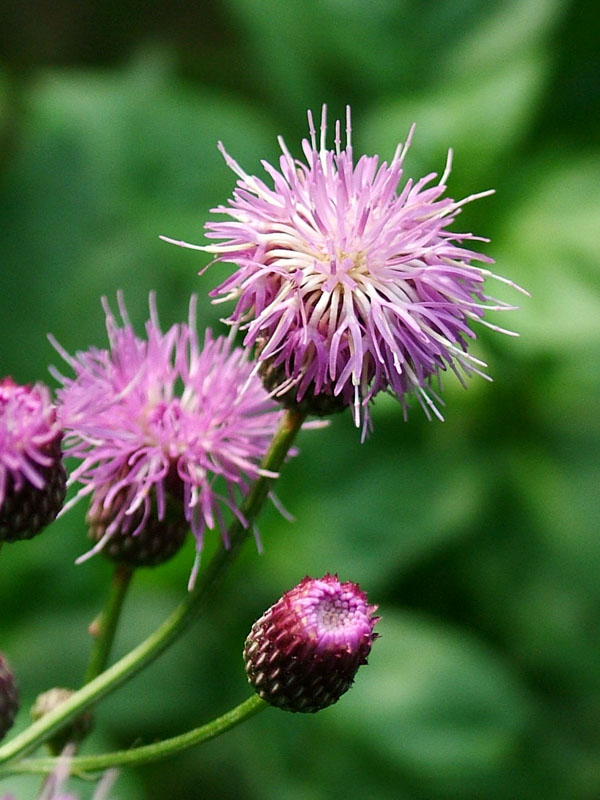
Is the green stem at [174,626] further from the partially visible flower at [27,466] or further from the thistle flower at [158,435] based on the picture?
the partially visible flower at [27,466]

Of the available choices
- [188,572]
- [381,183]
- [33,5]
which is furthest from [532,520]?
[33,5]

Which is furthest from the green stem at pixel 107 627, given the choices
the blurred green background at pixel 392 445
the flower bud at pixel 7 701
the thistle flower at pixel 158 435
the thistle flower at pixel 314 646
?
the blurred green background at pixel 392 445

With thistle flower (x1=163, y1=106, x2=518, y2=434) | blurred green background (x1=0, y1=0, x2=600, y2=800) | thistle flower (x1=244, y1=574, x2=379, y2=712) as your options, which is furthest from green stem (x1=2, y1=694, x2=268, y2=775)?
blurred green background (x1=0, y1=0, x2=600, y2=800)

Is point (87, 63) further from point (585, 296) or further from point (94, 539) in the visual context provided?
point (94, 539)

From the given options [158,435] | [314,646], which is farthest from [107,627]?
[314,646]

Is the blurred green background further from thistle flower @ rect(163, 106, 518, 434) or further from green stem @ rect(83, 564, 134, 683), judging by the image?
thistle flower @ rect(163, 106, 518, 434)

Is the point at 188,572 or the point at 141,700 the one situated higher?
the point at 188,572

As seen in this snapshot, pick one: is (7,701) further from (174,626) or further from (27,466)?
(27,466)
